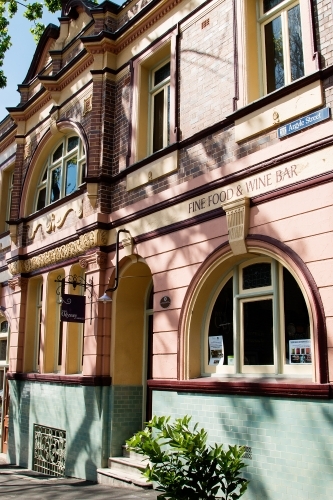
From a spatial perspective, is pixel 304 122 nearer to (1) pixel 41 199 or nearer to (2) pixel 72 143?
(2) pixel 72 143

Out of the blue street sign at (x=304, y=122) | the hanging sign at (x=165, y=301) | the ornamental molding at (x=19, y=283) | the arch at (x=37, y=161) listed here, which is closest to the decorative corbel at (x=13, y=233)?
the arch at (x=37, y=161)

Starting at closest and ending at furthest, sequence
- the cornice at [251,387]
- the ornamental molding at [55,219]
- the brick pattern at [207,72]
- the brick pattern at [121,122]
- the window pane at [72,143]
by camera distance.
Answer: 1. the cornice at [251,387]
2. the brick pattern at [207,72]
3. the brick pattern at [121,122]
4. the ornamental molding at [55,219]
5. the window pane at [72,143]

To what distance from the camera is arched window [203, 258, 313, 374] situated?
23.7ft

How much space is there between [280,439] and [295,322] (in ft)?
4.75

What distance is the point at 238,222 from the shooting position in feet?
25.9

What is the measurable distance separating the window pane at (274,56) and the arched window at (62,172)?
5.66 metres

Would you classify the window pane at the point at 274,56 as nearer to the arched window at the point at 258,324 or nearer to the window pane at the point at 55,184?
the arched window at the point at 258,324

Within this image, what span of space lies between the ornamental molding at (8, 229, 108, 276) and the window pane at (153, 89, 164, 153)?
201cm

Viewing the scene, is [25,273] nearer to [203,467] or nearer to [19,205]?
[19,205]

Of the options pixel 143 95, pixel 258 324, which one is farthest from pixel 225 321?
pixel 143 95

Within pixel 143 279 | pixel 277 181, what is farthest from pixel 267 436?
pixel 143 279

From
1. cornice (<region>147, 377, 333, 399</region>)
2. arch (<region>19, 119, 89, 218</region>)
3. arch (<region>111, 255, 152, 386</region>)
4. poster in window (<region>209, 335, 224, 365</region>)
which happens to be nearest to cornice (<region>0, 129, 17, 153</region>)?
arch (<region>19, 119, 89, 218</region>)

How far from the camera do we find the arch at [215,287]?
6.68m

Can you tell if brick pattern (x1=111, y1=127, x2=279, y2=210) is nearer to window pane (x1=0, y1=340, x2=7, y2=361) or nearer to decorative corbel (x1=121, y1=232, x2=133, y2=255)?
decorative corbel (x1=121, y1=232, x2=133, y2=255)
